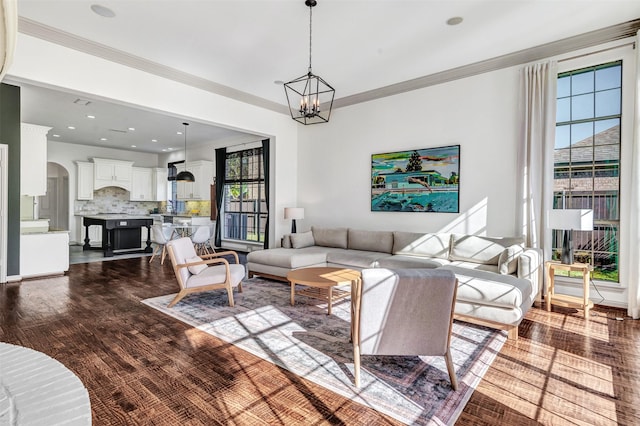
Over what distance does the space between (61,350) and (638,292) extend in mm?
5800

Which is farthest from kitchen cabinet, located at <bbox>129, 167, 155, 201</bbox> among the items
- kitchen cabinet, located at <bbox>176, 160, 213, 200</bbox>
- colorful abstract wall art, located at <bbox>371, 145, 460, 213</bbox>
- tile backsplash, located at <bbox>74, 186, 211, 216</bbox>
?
colorful abstract wall art, located at <bbox>371, 145, 460, 213</bbox>

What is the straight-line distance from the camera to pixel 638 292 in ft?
12.3

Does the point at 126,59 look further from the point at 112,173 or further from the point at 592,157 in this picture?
the point at 112,173

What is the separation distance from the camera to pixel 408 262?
4.65 m

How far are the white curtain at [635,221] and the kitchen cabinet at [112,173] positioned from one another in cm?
1140

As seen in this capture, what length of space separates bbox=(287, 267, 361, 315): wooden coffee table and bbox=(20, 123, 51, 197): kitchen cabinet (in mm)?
5045

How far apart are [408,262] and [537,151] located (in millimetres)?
2202

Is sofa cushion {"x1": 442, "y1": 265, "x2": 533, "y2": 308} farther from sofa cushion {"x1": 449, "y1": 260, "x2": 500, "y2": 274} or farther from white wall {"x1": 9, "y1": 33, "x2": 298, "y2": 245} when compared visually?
white wall {"x1": 9, "y1": 33, "x2": 298, "y2": 245}

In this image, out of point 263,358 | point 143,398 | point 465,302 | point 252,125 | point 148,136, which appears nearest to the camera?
point 143,398

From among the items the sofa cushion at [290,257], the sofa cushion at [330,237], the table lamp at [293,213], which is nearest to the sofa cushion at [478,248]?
the sofa cushion at [330,237]

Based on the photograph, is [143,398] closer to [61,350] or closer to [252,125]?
[61,350]

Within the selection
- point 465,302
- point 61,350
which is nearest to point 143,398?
point 61,350

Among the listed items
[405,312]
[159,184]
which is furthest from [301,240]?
[159,184]

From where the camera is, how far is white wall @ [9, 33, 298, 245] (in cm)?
385
